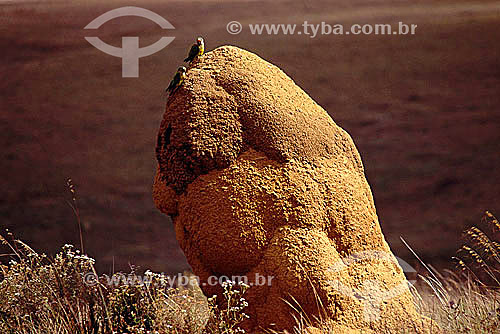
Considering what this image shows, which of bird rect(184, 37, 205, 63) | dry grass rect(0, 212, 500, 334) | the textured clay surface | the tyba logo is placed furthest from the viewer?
the tyba logo

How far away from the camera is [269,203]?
121 inches

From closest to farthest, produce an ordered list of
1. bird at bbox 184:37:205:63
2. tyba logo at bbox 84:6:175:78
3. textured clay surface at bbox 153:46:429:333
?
textured clay surface at bbox 153:46:429:333
bird at bbox 184:37:205:63
tyba logo at bbox 84:6:175:78

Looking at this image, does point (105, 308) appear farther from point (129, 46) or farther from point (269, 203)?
point (129, 46)

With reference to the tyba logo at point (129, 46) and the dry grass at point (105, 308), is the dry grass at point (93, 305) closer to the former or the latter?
the dry grass at point (105, 308)

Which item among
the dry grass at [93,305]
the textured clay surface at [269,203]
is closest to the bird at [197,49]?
the textured clay surface at [269,203]

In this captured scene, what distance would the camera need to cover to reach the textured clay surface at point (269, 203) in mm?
3039

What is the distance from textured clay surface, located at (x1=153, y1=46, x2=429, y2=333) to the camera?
3.04 meters

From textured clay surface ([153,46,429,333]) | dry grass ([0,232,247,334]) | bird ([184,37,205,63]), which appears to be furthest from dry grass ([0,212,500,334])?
bird ([184,37,205,63])

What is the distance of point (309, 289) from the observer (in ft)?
9.86

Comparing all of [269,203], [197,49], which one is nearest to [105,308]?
[269,203]

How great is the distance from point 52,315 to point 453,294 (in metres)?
2.91

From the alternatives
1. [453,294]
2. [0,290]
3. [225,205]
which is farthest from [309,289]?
[453,294]

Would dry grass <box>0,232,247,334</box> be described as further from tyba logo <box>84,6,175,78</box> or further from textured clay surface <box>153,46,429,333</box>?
tyba logo <box>84,6,175,78</box>

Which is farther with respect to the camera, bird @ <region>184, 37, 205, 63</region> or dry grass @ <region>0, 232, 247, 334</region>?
bird @ <region>184, 37, 205, 63</region>
